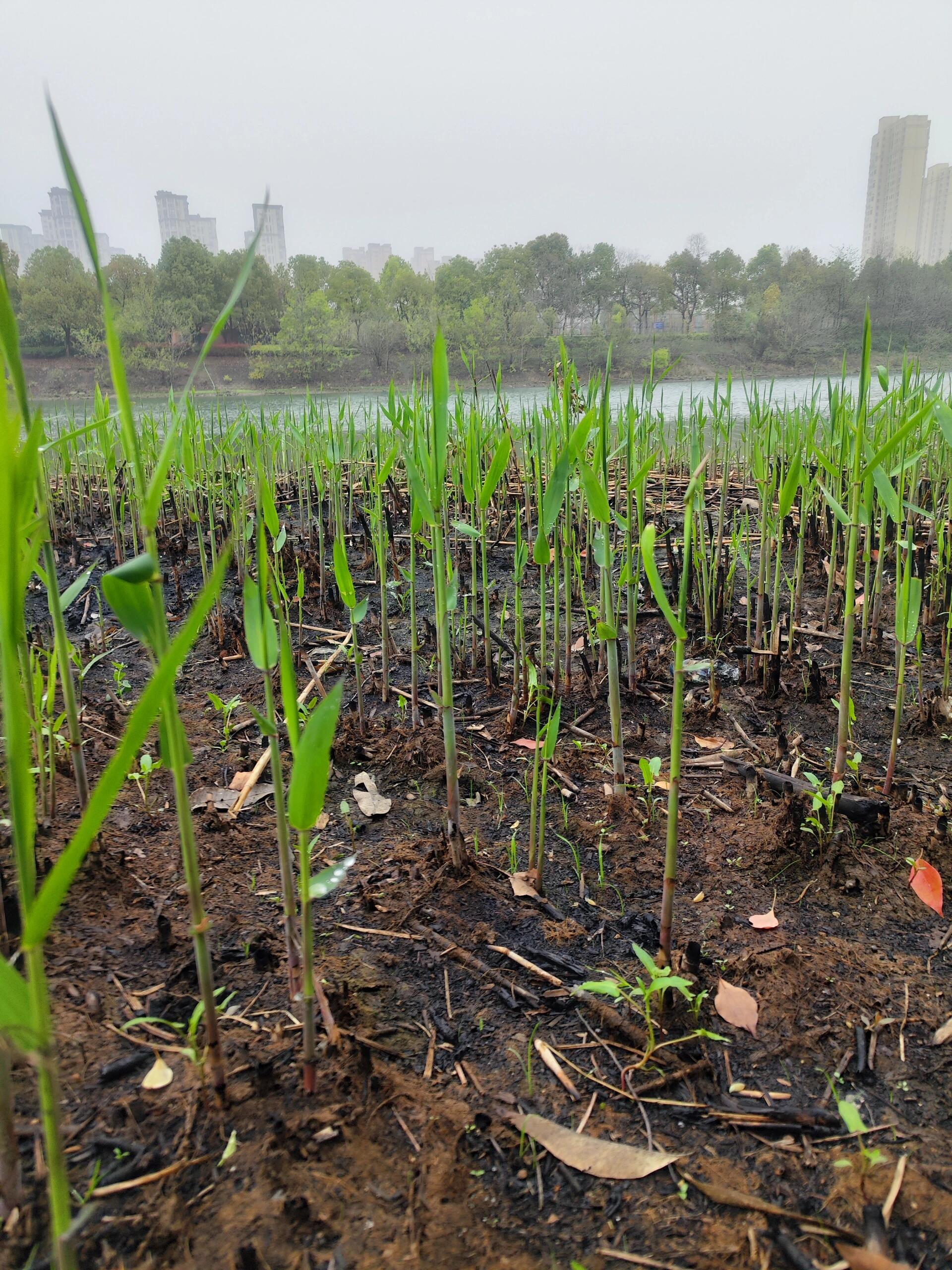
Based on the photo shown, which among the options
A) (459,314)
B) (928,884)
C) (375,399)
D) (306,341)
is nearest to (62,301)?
(306,341)

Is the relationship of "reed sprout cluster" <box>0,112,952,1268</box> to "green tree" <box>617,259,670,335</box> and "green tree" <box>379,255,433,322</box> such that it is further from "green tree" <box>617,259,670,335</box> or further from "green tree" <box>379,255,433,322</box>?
"green tree" <box>617,259,670,335</box>

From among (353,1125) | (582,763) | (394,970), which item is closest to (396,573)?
(582,763)

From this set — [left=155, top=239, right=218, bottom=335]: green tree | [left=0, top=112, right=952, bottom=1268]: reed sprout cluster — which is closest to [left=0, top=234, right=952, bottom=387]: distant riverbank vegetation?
[left=155, top=239, right=218, bottom=335]: green tree

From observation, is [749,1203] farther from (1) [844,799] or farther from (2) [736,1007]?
(1) [844,799]

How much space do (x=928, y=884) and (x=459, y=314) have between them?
15968 millimetres

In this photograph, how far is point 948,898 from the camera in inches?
49.6

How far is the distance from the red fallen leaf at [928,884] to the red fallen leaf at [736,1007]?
41 cm

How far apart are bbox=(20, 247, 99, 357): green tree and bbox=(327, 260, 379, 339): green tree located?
6304mm

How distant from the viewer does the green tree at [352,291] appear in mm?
19891

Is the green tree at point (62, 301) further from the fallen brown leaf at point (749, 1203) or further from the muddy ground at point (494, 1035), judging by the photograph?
the fallen brown leaf at point (749, 1203)

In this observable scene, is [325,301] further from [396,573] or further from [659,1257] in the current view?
[659,1257]

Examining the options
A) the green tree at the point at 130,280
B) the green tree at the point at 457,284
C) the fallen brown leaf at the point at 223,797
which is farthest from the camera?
the green tree at the point at 457,284

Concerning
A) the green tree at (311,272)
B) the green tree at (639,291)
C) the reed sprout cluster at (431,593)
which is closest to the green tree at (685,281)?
the green tree at (639,291)

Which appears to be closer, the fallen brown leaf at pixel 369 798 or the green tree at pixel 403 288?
the fallen brown leaf at pixel 369 798
